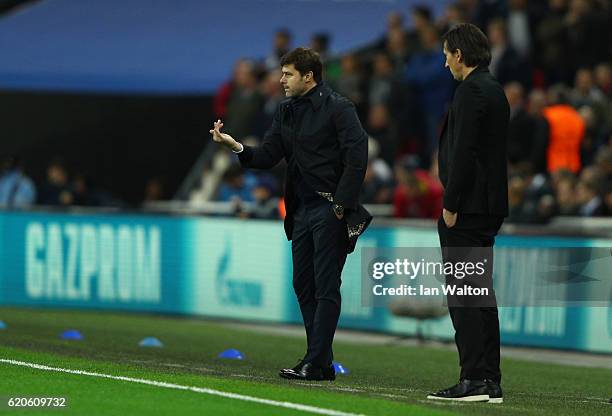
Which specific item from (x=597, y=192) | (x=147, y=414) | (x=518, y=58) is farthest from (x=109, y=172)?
(x=147, y=414)

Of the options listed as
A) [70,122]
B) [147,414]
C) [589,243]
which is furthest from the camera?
[70,122]

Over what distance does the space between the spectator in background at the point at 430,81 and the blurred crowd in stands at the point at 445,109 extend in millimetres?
15

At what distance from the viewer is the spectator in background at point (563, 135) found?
62.2 ft

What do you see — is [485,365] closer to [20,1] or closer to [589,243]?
[589,243]

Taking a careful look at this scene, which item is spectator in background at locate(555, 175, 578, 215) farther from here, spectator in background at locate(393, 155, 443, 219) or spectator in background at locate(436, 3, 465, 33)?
spectator in background at locate(436, 3, 465, 33)

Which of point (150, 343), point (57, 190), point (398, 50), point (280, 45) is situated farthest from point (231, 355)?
point (280, 45)

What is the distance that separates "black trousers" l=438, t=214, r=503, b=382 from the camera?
9234 millimetres

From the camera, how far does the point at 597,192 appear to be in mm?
17500

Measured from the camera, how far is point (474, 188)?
30.1 ft

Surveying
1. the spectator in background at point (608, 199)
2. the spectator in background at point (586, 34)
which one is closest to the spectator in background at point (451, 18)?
the spectator in background at point (586, 34)

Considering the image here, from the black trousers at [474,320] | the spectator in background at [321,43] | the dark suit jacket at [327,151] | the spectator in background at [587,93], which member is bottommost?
the black trousers at [474,320]

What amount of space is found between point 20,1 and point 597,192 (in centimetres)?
832

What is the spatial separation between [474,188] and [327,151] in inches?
55.4

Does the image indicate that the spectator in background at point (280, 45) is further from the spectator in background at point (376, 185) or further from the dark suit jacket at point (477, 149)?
the dark suit jacket at point (477, 149)
